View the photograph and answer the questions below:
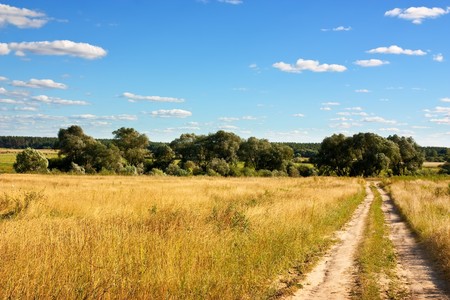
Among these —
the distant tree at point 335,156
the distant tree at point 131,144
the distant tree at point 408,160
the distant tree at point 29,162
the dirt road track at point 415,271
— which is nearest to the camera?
the dirt road track at point 415,271

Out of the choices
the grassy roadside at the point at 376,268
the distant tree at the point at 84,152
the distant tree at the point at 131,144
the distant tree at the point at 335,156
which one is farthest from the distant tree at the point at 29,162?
the grassy roadside at the point at 376,268

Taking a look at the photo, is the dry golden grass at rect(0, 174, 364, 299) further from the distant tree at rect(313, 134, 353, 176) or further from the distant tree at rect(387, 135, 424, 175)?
the distant tree at rect(387, 135, 424, 175)

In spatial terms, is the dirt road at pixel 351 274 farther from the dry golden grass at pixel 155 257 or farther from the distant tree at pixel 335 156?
the distant tree at pixel 335 156

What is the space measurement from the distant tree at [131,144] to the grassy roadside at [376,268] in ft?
287

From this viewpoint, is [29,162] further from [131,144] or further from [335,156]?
[335,156]

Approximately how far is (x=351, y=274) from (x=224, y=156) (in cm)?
9330

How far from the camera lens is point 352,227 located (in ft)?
57.1

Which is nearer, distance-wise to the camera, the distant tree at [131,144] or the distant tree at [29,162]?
the distant tree at [29,162]

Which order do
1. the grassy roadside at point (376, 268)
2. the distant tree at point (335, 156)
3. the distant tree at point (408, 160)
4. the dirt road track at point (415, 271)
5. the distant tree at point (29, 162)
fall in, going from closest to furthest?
the grassy roadside at point (376, 268), the dirt road track at point (415, 271), the distant tree at point (29, 162), the distant tree at point (335, 156), the distant tree at point (408, 160)

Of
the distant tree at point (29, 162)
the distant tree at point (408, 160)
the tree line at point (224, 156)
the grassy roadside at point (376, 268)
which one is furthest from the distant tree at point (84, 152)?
the grassy roadside at point (376, 268)

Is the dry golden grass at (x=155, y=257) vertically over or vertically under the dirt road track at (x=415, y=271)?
over

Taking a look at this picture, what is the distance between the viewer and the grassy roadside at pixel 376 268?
8.20 m

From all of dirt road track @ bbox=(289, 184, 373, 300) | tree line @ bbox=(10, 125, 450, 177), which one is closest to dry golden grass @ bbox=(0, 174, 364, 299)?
dirt road track @ bbox=(289, 184, 373, 300)

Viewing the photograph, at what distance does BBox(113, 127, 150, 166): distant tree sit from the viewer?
9931 centimetres
